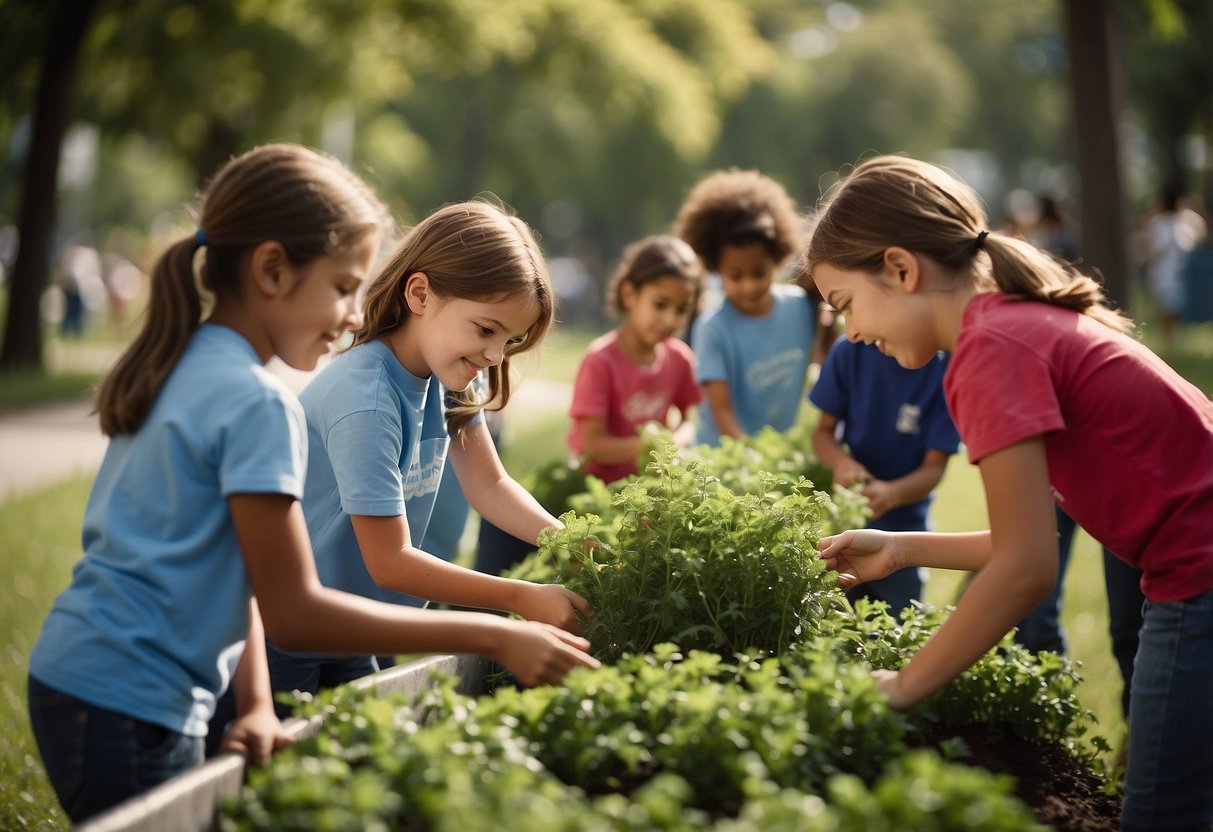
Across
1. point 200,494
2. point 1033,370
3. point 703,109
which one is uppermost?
point 703,109

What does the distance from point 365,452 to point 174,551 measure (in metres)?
0.76

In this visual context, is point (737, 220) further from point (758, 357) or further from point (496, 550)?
point (496, 550)

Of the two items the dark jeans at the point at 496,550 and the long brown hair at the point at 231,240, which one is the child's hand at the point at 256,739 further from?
the dark jeans at the point at 496,550

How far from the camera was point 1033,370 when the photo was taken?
2.49 metres

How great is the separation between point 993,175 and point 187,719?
65987 mm

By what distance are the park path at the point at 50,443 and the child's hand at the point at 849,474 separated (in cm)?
460

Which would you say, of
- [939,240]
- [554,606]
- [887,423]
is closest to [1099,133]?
[887,423]

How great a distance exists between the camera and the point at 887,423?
5023 mm

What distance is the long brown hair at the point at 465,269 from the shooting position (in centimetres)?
333

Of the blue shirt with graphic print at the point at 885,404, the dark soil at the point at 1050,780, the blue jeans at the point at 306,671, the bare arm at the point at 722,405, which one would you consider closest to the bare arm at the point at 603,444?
the bare arm at the point at 722,405

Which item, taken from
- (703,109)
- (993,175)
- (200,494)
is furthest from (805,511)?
(993,175)

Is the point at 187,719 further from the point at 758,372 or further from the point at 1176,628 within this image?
the point at 758,372

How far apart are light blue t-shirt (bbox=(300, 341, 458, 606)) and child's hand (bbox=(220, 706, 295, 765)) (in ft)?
2.04

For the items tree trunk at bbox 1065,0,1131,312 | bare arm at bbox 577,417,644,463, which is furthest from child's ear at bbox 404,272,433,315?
tree trunk at bbox 1065,0,1131,312
